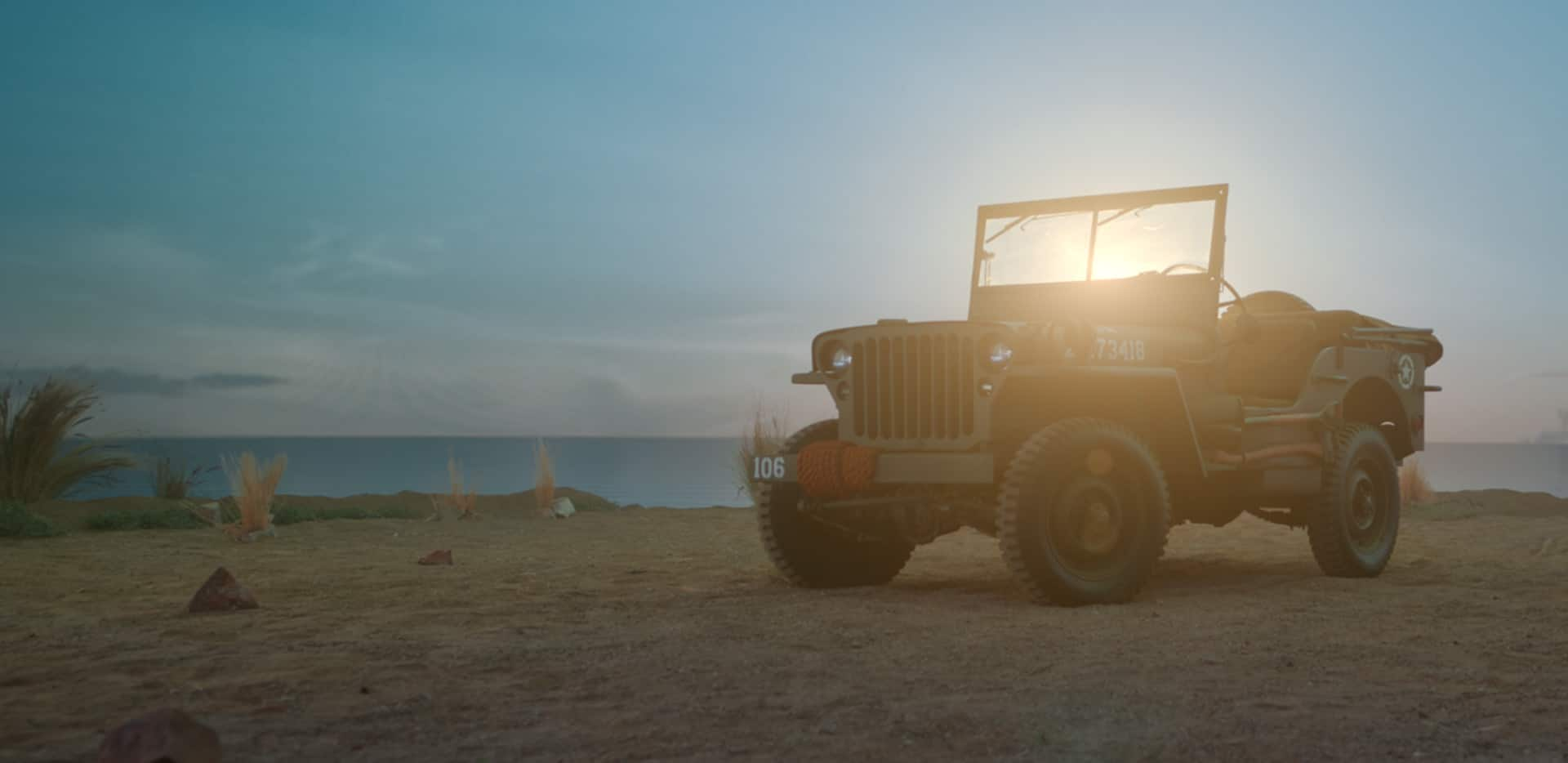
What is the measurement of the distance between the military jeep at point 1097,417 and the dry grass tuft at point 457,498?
24.3ft

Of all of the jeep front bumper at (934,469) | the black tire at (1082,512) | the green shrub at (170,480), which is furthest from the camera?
the green shrub at (170,480)

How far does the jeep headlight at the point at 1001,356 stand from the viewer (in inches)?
273

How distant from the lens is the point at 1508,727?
4258 millimetres

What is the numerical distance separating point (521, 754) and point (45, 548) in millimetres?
Result: 8452

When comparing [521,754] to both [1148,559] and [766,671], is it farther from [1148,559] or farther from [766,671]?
[1148,559]

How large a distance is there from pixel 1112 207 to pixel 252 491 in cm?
782

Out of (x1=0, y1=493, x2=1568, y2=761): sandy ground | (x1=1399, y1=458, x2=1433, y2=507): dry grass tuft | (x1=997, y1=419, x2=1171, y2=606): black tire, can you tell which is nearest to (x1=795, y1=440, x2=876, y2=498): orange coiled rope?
(x1=0, y1=493, x2=1568, y2=761): sandy ground

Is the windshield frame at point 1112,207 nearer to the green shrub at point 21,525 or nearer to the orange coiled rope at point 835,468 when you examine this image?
the orange coiled rope at point 835,468

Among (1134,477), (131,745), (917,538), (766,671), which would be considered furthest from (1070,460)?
(131,745)

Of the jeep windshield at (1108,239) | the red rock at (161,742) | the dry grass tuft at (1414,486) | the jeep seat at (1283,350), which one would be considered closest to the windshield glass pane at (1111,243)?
the jeep windshield at (1108,239)

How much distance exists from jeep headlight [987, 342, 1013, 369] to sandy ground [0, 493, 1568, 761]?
1284 mm

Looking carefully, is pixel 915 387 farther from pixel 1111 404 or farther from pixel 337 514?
pixel 337 514

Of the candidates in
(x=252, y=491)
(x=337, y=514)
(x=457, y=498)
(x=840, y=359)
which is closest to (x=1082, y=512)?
(x=840, y=359)

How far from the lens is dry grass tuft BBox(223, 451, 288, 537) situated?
1160 centimetres
